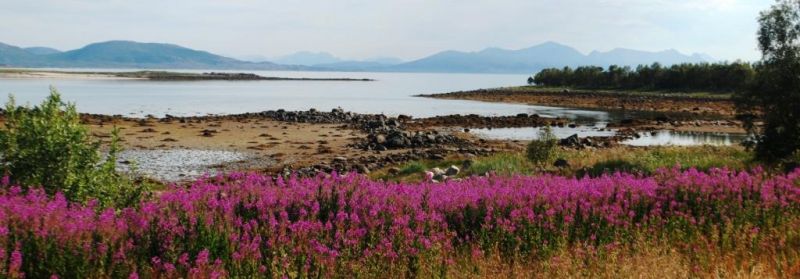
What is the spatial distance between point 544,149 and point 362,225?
48.9ft

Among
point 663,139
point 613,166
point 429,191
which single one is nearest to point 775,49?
point 613,166

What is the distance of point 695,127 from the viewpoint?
2170 inches

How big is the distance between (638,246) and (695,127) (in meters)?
52.7

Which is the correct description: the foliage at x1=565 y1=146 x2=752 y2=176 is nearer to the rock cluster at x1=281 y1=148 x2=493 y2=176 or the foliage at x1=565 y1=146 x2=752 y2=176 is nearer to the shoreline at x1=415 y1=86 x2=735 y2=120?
the rock cluster at x1=281 y1=148 x2=493 y2=176

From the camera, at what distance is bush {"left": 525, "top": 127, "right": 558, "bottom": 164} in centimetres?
2153

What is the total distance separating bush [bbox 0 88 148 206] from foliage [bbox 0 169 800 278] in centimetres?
103

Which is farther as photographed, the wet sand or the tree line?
the tree line

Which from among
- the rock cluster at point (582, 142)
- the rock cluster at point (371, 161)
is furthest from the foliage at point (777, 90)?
the rock cluster at point (582, 142)

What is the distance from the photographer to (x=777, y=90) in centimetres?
1991

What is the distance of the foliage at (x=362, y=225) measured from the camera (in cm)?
595

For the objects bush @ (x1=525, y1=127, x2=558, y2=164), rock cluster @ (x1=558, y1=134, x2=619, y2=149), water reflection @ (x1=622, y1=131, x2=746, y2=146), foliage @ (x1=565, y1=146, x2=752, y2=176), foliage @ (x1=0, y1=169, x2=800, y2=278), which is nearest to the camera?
foliage @ (x1=0, y1=169, x2=800, y2=278)

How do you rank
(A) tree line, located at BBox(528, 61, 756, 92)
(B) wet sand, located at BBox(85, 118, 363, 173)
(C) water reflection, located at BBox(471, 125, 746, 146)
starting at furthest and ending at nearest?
(A) tree line, located at BBox(528, 61, 756, 92) → (C) water reflection, located at BBox(471, 125, 746, 146) → (B) wet sand, located at BBox(85, 118, 363, 173)

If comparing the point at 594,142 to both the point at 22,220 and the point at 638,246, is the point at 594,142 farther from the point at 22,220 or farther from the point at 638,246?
the point at 22,220

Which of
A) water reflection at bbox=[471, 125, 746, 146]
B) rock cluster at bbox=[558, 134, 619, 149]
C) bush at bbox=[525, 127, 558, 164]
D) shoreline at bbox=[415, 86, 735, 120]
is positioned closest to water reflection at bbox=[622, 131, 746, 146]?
water reflection at bbox=[471, 125, 746, 146]
